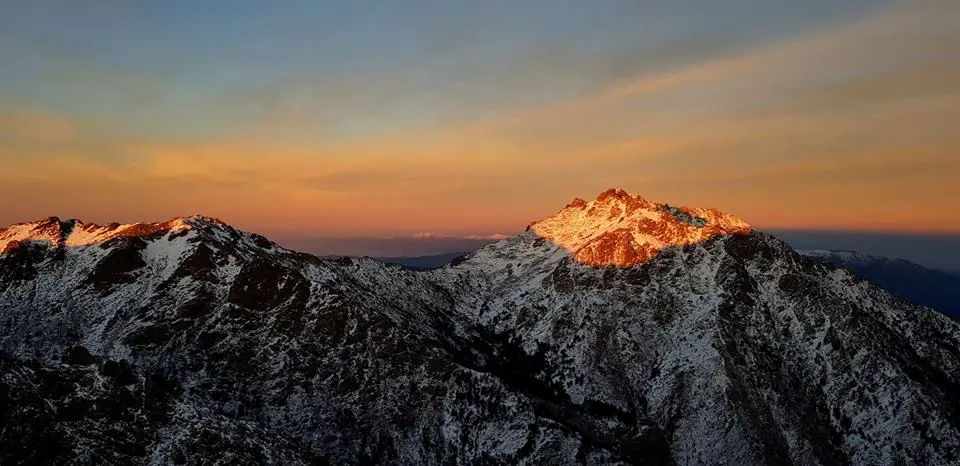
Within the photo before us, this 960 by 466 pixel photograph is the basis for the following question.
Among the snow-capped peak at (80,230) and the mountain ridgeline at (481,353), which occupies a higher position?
the snow-capped peak at (80,230)

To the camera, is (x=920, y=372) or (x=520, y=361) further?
(x=520, y=361)

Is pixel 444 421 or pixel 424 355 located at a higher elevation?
pixel 424 355

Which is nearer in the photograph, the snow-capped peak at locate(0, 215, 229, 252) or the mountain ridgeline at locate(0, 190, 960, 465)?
the mountain ridgeline at locate(0, 190, 960, 465)

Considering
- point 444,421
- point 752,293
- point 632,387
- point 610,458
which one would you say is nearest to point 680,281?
point 752,293

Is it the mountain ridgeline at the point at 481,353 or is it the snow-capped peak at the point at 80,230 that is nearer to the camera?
the mountain ridgeline at the point at 481,353

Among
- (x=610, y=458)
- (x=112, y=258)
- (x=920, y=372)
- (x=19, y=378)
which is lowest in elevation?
(x=610, y=458)

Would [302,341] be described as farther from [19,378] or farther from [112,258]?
[19,378]

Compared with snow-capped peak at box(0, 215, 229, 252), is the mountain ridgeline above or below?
below

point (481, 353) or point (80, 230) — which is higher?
point (80, 230)
